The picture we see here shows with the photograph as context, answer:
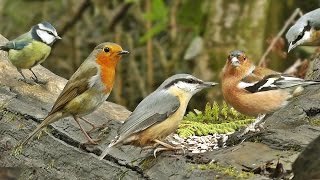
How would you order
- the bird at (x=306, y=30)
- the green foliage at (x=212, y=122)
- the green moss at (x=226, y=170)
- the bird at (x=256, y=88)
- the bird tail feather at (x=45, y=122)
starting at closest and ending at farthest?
the green moss at (x=226, y=170) → the bird tail feather at (x=45, y=122) → the bird at (x=256, y=88) → the green foliage at (x=212, y=122) → the bird at (x=306, y=30)

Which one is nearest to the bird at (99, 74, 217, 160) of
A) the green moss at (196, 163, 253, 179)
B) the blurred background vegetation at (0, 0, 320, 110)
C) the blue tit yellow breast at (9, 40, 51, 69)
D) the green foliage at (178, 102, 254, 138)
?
the green moss at (196, 163, 253, 179)

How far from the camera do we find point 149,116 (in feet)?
14.4

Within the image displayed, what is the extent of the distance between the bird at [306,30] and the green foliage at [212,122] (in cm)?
71

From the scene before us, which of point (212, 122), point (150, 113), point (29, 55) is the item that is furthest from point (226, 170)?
point (29, 55)

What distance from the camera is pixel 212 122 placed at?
559 centimetres

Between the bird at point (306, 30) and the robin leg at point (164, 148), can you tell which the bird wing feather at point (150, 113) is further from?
the bird at point (306, 30)

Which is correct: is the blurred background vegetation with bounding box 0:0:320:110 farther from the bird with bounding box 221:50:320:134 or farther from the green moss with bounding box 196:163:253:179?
the green moss with bounding box 196:163:253:179

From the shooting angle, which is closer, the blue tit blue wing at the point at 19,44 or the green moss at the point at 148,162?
the green moss at the point at 148,162

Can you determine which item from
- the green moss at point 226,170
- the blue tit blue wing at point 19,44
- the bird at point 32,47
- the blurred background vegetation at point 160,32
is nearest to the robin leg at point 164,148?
the green moss at point 226,170

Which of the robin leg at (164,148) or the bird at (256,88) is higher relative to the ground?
the bird at (256,88)

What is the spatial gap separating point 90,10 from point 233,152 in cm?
767

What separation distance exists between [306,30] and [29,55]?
6.83 feet

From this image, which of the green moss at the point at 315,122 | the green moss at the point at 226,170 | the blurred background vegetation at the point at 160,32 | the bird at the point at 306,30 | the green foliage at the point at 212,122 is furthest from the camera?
the blurred background vegetation at the point at 160,32

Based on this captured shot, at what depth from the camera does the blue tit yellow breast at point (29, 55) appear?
564cm
